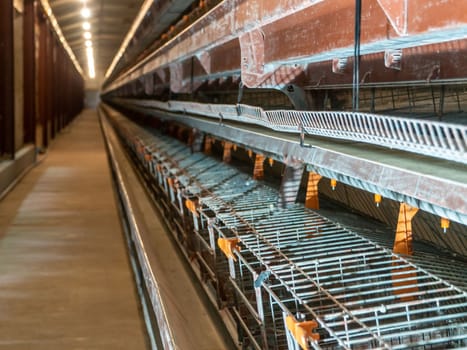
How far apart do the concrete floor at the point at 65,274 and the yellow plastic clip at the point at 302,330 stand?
1628mm

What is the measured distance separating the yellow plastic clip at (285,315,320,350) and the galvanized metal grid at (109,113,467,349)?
20mm

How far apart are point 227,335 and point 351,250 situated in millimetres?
666

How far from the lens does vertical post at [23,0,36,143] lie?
9658mm

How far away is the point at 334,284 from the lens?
1.73 m

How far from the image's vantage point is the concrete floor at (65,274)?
2811 mm

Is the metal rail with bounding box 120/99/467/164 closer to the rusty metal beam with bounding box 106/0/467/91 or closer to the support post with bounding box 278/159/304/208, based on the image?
the rusty metal beam with bounding box 106/0/467/91

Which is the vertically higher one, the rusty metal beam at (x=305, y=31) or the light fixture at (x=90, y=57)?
the light fixture at (x=90, y=57)

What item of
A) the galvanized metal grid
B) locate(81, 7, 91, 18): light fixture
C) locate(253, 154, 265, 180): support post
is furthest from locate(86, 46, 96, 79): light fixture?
the galvanized metal grid

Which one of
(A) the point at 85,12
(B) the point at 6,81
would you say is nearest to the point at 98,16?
(A) the point at 85,12

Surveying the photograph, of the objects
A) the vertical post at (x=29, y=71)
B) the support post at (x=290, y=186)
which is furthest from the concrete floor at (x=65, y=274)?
the vertical post at (x=29, y=71)

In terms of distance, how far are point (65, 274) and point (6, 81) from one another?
4.50m

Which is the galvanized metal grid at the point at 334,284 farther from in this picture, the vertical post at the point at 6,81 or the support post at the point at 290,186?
the vertical post at the point at 6,81

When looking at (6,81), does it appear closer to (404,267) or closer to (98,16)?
(98,16)

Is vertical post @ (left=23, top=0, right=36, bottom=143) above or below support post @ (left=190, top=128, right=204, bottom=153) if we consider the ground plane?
above
